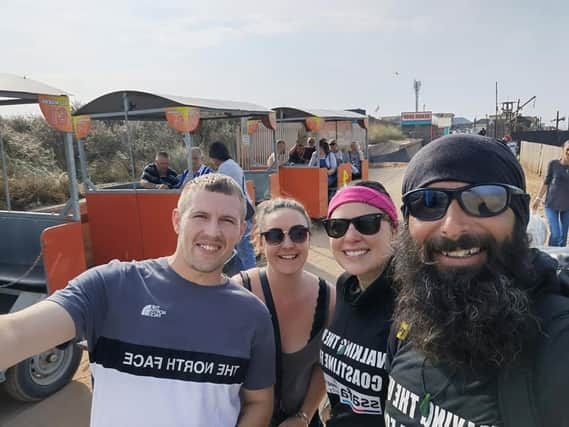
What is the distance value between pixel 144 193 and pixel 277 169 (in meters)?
3.74

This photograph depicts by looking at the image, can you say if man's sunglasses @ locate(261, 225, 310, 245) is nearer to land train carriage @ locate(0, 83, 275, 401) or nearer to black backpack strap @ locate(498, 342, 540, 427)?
land train carriage @ locate(0, 83, 275, 401)

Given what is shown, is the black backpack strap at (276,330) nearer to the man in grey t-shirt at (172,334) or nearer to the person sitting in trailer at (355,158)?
the man in grey t-shirt at (172,334)

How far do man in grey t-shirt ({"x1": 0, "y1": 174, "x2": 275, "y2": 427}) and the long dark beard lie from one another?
62 centimetres

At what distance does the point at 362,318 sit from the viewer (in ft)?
4.97

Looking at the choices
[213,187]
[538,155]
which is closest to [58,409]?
[213,187]

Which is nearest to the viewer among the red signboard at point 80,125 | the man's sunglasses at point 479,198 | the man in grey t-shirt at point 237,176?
the man's sunglasses at point 479,198

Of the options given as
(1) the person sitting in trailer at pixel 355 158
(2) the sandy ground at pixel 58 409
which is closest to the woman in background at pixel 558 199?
(2) the sandy ground at pixel 58 409

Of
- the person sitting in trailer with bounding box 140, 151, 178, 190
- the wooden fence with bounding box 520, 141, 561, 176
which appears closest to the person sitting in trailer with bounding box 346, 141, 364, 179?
the person sitting in trailer with bounding box 140, 151, 178, 190

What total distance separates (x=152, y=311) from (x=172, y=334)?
12 centimetres

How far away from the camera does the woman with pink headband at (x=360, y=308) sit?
4.59 ft

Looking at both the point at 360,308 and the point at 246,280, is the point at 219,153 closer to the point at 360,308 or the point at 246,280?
the point at 246,280

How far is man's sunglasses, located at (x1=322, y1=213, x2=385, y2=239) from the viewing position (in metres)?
1.70

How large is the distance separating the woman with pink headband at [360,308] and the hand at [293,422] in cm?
24

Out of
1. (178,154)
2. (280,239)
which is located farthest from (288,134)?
(280,239)
